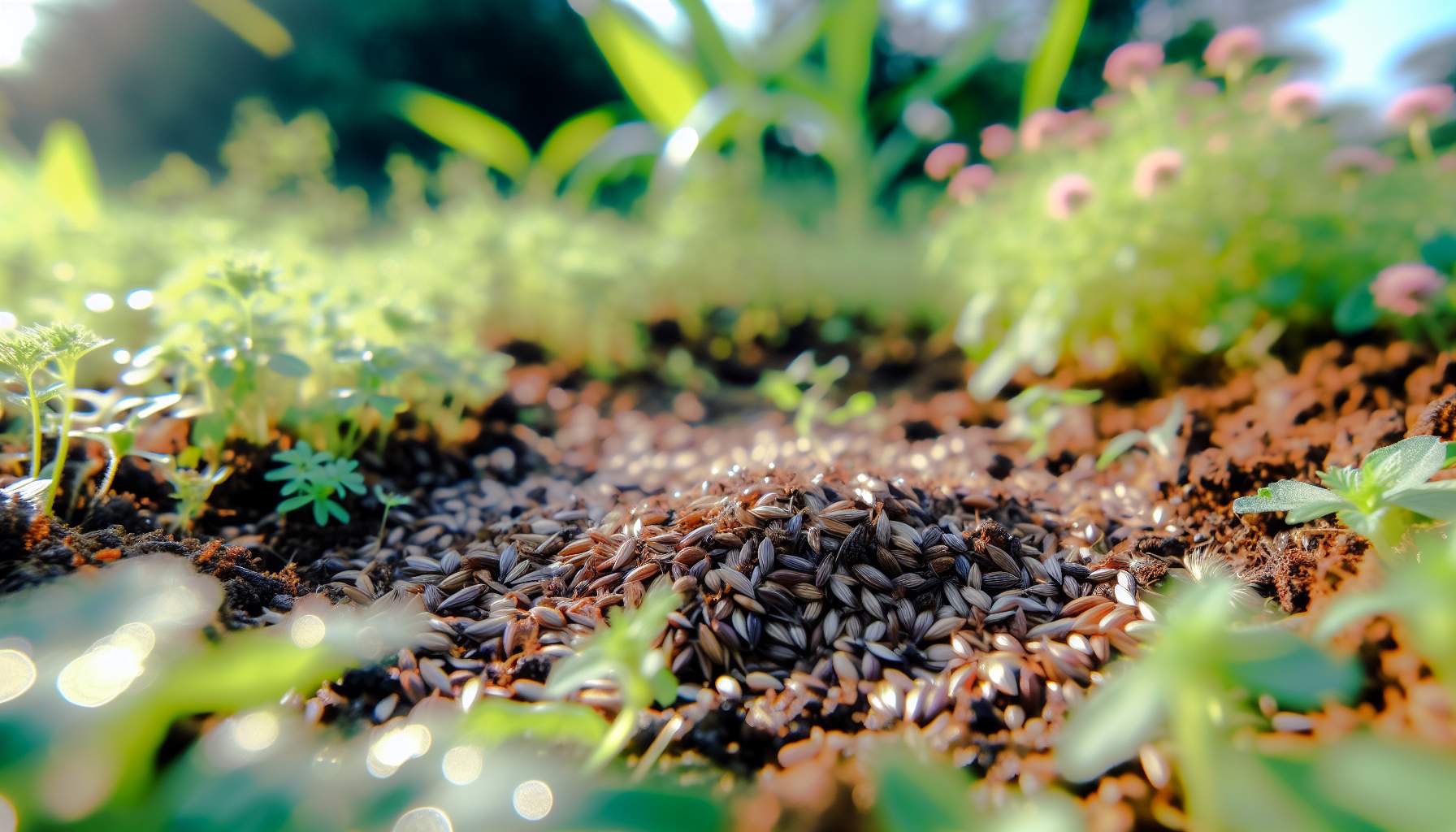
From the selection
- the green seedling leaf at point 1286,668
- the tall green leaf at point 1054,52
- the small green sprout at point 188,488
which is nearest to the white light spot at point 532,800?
the green seedling leaf at point 1286,668

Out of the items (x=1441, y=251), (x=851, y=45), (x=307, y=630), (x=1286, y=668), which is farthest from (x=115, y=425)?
(x=851, y=45)

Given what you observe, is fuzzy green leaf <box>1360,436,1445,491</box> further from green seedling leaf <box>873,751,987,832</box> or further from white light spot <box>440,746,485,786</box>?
white light spot <box>440,746,485,786</box>

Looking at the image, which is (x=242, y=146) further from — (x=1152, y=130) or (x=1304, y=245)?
(x=1304, y=245)

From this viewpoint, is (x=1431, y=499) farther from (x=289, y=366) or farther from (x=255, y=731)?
(x=289, y=366)

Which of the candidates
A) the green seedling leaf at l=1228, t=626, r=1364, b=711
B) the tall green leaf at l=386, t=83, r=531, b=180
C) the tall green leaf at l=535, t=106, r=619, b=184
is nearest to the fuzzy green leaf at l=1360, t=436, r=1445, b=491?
the green seedling leaf at l=1228, t=626, r=1364, b=711

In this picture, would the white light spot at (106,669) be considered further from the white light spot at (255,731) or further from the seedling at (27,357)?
the seedling at (27,357)

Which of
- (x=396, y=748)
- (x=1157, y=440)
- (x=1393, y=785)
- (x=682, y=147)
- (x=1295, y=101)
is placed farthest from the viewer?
(x=682, y=147)

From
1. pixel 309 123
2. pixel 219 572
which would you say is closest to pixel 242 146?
pixel 309 123
